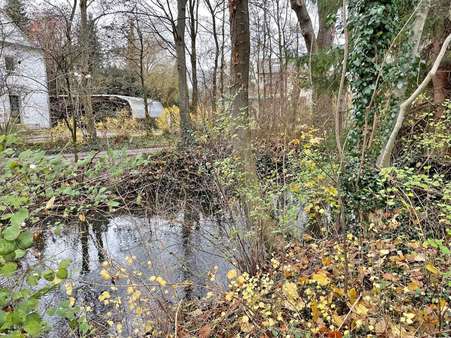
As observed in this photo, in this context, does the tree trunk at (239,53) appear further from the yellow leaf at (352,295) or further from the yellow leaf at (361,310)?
the yellow leaf at (361,310)

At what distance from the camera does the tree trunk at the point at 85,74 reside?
26.3 feet

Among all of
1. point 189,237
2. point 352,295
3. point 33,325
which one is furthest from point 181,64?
point 33,325

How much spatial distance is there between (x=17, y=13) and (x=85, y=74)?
3583 mm

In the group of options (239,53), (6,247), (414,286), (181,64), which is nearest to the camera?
(6,247)

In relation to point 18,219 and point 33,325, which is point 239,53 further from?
point 33,325

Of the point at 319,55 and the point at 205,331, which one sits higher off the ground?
the point at 319,55

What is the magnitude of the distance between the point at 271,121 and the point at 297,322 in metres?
6.39

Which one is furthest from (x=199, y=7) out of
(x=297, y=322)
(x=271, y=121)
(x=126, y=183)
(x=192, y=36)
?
(x=297, y=322)

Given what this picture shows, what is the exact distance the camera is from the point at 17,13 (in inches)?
364

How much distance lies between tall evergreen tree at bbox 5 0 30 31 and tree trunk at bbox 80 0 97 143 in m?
1.63

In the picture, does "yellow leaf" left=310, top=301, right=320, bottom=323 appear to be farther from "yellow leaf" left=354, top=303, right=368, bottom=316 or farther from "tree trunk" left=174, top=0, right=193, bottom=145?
"tree trunk" left=174, top=0, right=193, bottom=145

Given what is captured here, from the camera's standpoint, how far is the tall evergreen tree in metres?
8.97

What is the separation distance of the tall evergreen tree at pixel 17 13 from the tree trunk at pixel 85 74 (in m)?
1.63

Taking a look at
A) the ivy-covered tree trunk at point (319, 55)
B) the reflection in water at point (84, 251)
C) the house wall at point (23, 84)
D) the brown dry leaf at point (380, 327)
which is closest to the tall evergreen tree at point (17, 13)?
the house wall at point (23, 84)
